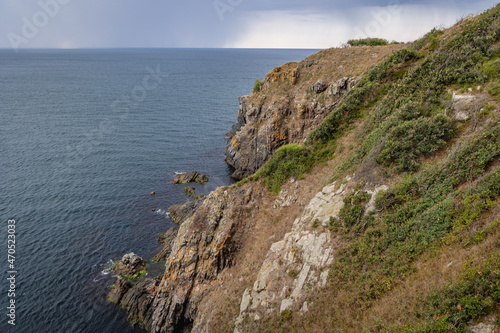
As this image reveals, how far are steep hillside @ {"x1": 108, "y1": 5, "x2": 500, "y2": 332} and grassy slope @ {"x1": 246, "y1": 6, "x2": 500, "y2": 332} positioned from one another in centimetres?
7

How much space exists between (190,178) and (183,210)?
11.6 metres

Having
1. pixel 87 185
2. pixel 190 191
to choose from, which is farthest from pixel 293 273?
pixel 87 185

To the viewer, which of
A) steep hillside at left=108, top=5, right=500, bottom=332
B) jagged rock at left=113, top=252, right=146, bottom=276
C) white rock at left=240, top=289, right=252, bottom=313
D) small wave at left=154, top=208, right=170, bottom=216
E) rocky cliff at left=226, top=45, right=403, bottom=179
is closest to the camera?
steep hillside at left=108, top=5, right=500, bottom=332

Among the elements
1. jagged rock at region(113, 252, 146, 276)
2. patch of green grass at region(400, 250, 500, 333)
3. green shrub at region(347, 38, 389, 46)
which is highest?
green shrub at region(347, 38, 389, 46)

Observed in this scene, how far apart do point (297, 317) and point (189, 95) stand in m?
117

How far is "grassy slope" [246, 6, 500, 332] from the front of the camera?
36.1 ft

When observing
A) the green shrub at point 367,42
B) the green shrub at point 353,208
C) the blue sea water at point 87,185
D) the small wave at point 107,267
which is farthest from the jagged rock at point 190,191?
the green shrub at point 367,42

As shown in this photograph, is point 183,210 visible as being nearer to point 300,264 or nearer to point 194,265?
point 194,265

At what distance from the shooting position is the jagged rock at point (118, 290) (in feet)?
109

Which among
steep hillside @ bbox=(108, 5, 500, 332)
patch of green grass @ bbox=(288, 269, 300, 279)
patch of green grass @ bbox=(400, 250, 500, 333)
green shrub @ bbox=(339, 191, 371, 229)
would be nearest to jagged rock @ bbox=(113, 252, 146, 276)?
steep hillside @ bbox=(108, 5, 500, 332)

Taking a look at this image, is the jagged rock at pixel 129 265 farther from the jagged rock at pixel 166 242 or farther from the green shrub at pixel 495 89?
the green shrub at pixel 495 89

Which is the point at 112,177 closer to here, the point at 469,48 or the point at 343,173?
the point at 343,173

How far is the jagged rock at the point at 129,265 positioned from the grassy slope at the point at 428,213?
2549cm

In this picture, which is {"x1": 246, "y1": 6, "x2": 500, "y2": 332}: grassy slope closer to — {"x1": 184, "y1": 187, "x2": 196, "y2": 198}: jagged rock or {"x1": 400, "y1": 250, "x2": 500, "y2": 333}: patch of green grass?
{"x1": 400, "y1": 250, "x2": 500, "y2": 333}: patch of green grass
